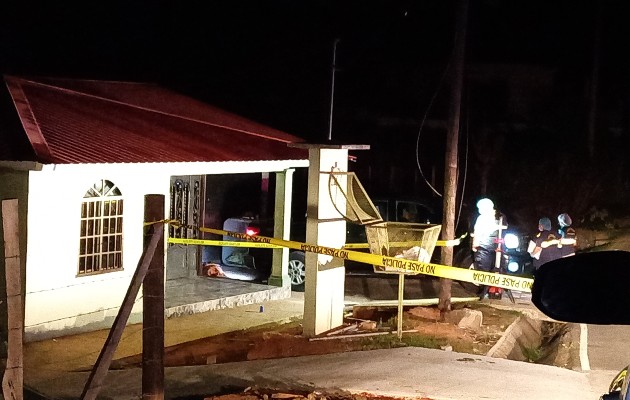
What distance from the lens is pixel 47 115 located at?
1242 centimetres

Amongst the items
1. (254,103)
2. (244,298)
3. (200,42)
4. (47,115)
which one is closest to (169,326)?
(244,298)

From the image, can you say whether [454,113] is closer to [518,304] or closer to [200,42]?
[518,304]

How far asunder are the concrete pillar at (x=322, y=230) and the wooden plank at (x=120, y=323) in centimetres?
527

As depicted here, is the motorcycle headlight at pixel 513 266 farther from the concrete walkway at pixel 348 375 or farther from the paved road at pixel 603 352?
the concrete walkway at pixel 348 375

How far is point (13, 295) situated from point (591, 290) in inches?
156

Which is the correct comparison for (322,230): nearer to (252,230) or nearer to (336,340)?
(336,340)

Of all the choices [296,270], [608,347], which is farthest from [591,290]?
[296,270]

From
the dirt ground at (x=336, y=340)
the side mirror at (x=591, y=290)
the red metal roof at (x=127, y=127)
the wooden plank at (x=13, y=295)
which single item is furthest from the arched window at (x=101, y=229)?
the side mirror at (x=591, y=290)

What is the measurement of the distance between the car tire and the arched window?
434 centimetres

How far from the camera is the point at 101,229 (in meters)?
12.2

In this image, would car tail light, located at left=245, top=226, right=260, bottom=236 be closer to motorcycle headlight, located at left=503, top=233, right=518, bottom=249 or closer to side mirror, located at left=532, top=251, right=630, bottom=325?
motorcycle headlight, located at left=503, top=233, right=518, bottom=249

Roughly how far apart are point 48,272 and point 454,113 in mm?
6230

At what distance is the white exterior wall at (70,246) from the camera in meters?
11.1

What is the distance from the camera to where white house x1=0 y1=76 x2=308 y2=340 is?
11.0 m
